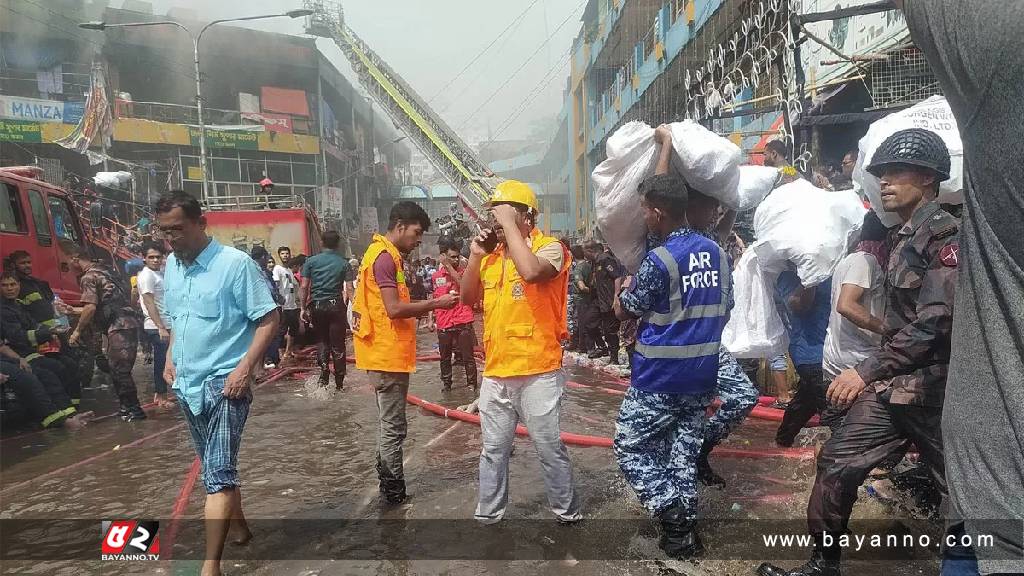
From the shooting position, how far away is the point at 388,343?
11.8ft

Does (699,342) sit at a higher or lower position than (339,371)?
higher

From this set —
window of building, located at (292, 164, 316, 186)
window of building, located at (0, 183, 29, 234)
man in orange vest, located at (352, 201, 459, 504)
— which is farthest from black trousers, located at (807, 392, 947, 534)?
window of building, located at (292, 164, 316, 186)

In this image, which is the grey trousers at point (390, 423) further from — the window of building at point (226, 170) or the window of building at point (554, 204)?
the window of building at point (554, 204)

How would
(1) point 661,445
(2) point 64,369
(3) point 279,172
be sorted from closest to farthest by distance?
(1) point 661,445
(2) point 64,369
(3) point 279,172

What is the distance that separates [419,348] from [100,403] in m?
5.44

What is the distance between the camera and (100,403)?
278 inches

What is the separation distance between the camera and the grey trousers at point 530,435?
311 cm

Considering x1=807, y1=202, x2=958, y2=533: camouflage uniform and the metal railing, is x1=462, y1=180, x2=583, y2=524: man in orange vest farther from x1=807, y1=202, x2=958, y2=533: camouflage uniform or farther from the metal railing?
the metal railing

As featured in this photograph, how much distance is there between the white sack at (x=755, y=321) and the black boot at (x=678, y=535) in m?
1.64

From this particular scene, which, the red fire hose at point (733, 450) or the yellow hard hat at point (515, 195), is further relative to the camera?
the red fire hose at point (733, 450)

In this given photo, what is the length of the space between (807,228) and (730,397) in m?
1.39

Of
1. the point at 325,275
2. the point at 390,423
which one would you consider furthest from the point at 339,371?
the point at 390,423

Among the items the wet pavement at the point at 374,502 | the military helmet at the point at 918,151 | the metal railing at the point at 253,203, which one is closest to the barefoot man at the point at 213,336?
the wet pavement at the point at 374,502

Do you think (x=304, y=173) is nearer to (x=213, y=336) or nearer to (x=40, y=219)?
(x=40, y=219)
